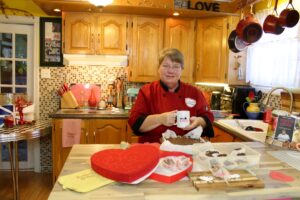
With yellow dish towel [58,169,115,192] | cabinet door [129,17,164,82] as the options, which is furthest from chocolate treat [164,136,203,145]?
cabinet door [129,17,164,82]

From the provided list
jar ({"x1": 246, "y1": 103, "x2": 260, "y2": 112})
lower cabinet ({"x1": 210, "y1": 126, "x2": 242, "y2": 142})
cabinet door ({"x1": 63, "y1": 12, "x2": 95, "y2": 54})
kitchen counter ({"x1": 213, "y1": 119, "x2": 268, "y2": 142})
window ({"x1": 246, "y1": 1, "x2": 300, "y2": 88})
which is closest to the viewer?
kitchen counter ({"x1": 213, "y1": 119, "x2": 268, "y2": 142})

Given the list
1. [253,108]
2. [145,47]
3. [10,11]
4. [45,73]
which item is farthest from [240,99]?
[10,11]

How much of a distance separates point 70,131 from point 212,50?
180 centimetres

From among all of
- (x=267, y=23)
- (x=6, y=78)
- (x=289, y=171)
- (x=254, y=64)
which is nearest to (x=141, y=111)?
(x=289, y=171)

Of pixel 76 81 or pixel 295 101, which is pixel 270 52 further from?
pixel 76 81

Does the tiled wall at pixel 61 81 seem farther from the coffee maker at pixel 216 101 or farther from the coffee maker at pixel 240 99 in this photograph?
the coffee maker at pixel 240 99

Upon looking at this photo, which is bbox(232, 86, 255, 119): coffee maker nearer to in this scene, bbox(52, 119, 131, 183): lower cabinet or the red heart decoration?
bbox(52, 119, 131, 183): lower cabinet

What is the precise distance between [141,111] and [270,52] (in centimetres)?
174

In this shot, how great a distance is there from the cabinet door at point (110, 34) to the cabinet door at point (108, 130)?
0.80 metres

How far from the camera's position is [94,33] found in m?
3.07

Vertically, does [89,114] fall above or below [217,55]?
below

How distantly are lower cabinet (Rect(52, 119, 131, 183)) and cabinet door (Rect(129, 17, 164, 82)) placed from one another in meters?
0.62

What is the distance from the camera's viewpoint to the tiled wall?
3361 mm

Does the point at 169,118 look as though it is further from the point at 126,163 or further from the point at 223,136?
the point at 223,136
